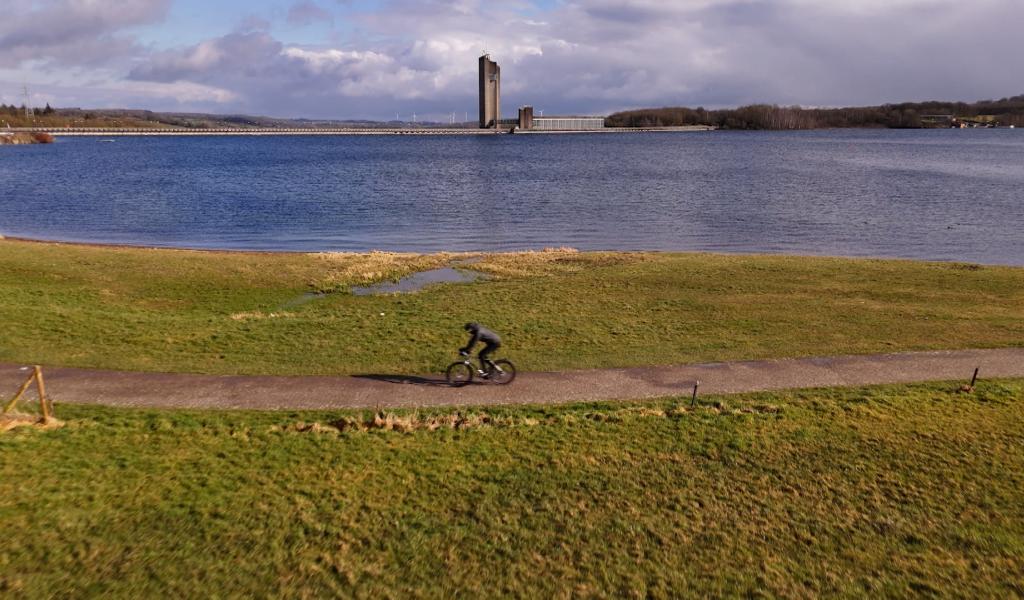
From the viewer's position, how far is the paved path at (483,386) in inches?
690

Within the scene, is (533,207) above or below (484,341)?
above

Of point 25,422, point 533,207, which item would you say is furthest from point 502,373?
point 533,207

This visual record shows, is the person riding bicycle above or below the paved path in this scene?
above

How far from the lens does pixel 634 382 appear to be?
759 inches

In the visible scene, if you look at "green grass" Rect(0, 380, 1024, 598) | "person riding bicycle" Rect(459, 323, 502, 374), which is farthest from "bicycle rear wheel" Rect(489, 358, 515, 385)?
"green grass" Rect(0, 380, 1024, 598)

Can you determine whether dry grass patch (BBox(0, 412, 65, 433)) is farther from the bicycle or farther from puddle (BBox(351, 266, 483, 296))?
puddle (BBox(351, 266, 483, 296))

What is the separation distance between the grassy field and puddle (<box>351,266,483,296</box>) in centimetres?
96

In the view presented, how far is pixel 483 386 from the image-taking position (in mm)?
18766

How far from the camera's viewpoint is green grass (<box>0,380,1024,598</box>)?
11.2 meters

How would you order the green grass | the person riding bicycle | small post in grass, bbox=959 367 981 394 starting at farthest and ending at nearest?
1. small post in grass, bbox=959 367 981 394
2. the person riding bicycle
3. the green grass

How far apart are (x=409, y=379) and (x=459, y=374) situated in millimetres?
1464

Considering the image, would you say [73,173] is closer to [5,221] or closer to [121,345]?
[5,221]

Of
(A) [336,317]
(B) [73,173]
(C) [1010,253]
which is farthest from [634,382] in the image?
(B) [73,173]

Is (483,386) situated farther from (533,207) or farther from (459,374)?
(533,207)
